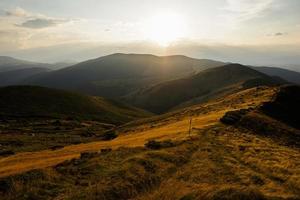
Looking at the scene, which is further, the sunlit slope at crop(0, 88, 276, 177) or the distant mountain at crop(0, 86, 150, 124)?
the distant mountain at crop(0, 86, 150, 124)

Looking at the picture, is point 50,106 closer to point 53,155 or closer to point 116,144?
point 116,144

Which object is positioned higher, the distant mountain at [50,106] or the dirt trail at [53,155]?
the dirt trail at [53,155]

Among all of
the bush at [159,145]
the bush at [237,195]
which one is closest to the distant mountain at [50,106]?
the bush at [159,145]

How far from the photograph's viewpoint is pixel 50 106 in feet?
472

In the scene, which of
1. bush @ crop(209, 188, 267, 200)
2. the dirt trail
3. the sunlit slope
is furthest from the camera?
the sunlit slope

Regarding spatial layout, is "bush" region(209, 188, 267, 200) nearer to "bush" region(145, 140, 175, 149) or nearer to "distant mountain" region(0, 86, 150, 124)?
"bush" region(145, 140, 175, 149)

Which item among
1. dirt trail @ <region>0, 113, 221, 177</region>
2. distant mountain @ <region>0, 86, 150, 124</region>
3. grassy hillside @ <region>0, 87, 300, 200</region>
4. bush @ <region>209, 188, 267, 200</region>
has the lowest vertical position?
distant mountain @ <region>0, 86, 150, 124</region>

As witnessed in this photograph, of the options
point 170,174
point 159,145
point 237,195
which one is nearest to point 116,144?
point 159,145

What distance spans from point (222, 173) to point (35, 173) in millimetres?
15718

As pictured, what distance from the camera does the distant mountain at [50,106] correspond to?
128 meters

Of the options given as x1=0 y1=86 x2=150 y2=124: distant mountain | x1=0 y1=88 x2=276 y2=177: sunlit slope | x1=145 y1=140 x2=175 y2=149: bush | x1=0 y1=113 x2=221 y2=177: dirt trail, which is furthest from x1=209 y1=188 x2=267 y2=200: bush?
x1=0 y1=86 x2=150 y2=124: distant mountain

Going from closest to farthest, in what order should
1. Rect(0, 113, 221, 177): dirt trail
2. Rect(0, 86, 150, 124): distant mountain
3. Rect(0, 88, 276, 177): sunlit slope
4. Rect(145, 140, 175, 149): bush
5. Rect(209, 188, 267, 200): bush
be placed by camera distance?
1. Rect(209, 188, 267, 200): bush
2. Rect(0, 113, 221, 177): dirt trail
3. Rect(0, 88, 276, 177): sunlit slope
4. Rect(145, 140, 175, 149): bush
5. Rect(0, 86, 150, 124): distant mountain

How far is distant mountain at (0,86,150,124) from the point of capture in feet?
420

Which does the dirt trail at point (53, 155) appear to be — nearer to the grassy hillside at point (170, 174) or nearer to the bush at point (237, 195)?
the grassy hillside at point (170, 174)
